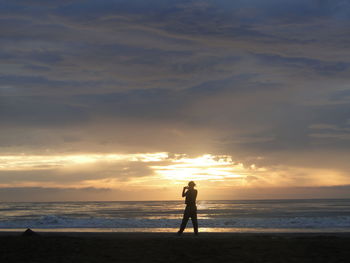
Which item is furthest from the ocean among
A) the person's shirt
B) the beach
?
the beach

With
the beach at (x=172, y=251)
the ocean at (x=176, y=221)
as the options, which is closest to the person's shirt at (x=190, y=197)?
the beach at (x=172, y=251)

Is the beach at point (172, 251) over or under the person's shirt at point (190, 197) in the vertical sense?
under

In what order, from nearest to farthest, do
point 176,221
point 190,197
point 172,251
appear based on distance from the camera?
point 172,251 → point 190,197 → point 176,221

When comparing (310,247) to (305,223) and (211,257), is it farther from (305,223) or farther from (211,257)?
(305,223)

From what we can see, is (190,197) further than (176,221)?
No

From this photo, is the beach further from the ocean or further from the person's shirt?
the ocean

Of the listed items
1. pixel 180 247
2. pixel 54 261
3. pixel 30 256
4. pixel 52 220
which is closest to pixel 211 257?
pixel 180 247

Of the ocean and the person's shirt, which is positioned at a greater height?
the person's shirt

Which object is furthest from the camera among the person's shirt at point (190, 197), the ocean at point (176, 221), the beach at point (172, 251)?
the ocean at point (176, 221)

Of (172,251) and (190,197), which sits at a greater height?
(190,197)

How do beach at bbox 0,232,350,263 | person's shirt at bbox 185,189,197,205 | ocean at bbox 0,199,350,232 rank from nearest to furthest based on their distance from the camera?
1. beach at bbox 0,232,350,263
2. person's shirt at bbox 185,189,197,205
3. ocean at bbox 0,199,350,232

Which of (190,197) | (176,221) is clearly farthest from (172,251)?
(176,221)

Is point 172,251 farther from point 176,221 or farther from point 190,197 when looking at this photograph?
point 176,221

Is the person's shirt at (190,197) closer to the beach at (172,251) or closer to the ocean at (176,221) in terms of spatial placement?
the beach at (172,251)
